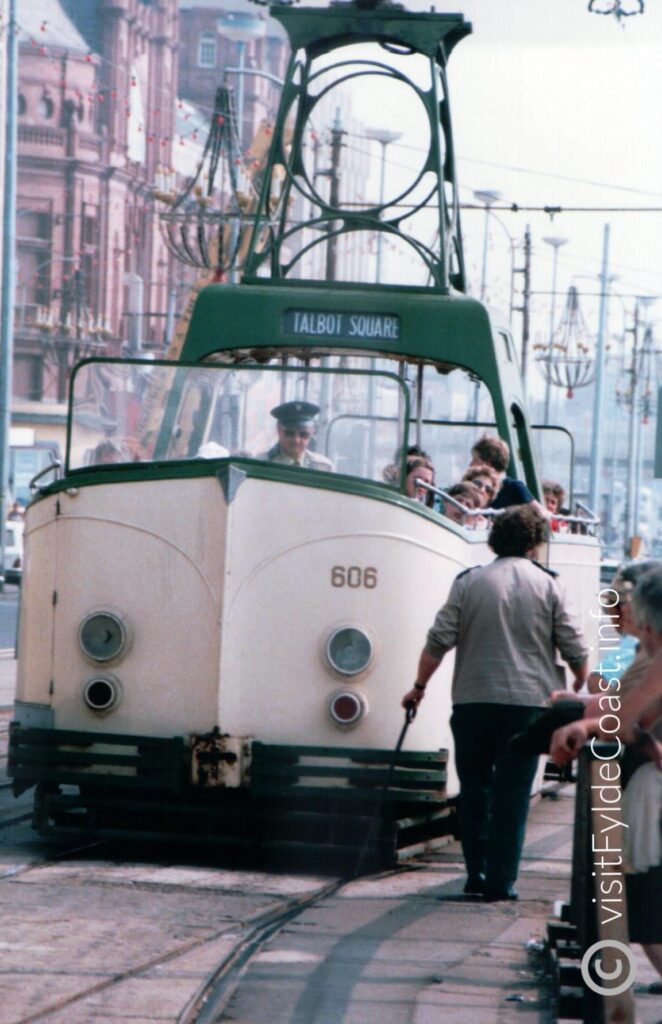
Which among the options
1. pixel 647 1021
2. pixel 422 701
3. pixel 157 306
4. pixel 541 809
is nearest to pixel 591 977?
pixel 647 1021

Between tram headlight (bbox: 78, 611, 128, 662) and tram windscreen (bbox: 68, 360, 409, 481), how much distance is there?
82 cm

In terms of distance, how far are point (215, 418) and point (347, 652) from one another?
5.27 feet

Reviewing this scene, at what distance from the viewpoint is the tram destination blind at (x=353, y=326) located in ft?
39.4

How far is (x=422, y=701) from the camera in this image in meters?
9.55

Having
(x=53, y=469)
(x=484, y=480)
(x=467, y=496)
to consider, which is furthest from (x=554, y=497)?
(x=53, y=469)

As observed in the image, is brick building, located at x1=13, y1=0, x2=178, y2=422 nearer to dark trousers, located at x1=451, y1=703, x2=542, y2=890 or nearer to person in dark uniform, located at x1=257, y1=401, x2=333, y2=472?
person in dark uniform, located at x1=257, y1=401, x2=333, y2=472

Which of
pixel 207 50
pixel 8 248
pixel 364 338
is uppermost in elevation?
pixel 207 50

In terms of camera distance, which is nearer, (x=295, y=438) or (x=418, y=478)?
(x=295, y=438)

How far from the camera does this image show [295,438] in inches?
397

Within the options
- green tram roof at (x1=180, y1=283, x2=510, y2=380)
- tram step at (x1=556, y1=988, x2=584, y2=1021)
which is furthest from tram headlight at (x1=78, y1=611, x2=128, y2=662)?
tram step at (x1=556, y1=988, x2=584, y2=1021)

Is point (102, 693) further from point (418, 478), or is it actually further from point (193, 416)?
point (418, 478)

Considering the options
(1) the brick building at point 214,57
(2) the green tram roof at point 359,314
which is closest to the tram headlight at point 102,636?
(2) the green tram roof at point 359,314

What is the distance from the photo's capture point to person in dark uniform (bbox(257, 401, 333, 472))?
9.99m

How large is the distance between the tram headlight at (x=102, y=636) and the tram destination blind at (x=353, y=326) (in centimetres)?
308
